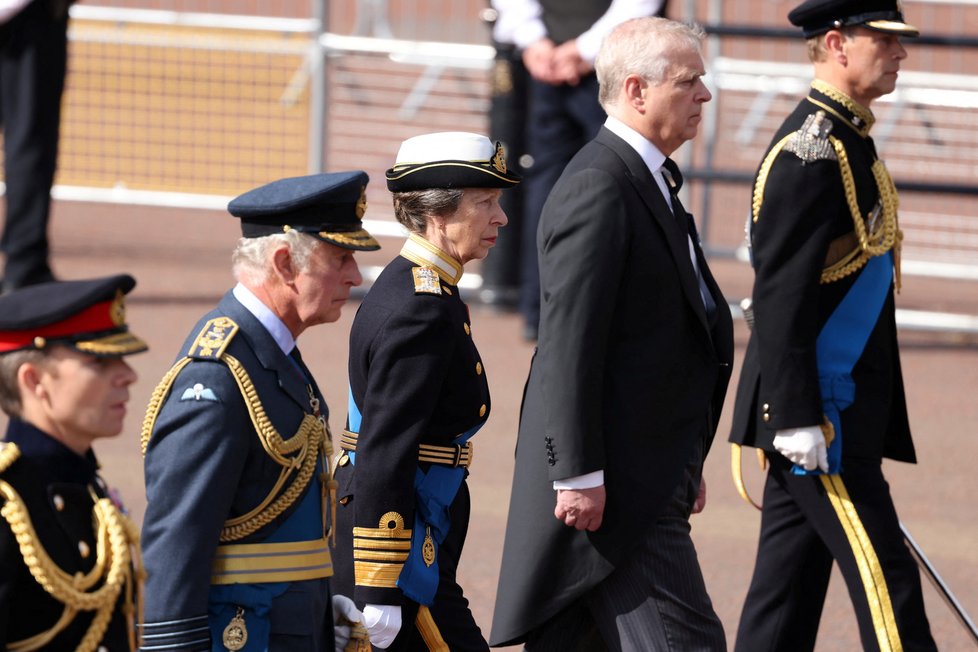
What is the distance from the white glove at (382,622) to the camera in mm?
3576

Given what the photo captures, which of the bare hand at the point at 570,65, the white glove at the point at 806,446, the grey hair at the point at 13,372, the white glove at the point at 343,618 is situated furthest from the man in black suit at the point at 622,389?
the bare hand at the point at 570,65

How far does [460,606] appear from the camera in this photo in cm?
380

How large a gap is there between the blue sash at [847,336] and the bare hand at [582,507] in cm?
77

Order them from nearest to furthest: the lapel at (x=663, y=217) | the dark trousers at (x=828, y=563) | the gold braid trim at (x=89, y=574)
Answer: the gold braid trim at (x=89, y=574), the lapel at (x=663, y=217), the dark trousers at (x=828, y=563)

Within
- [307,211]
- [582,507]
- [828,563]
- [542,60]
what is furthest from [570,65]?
[307,211]

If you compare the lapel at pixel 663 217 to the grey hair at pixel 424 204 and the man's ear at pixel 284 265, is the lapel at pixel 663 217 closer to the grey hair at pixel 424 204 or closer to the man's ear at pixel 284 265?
the grey hair at pixel 424 204

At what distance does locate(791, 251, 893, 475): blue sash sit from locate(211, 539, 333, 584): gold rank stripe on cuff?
148cm

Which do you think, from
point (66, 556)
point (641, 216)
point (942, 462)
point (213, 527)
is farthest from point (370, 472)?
point (942, 462)

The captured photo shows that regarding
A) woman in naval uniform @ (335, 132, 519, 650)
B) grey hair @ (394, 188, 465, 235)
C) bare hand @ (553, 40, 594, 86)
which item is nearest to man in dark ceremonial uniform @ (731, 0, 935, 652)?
woman in naval uniform @ (335, 132, 519, 650)

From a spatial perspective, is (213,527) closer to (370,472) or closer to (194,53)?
(370,472)

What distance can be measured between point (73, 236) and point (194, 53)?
161cm

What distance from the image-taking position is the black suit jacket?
3697mm

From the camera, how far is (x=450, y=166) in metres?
3.75

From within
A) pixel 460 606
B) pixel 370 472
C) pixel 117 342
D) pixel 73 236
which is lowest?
pixel 73 236
